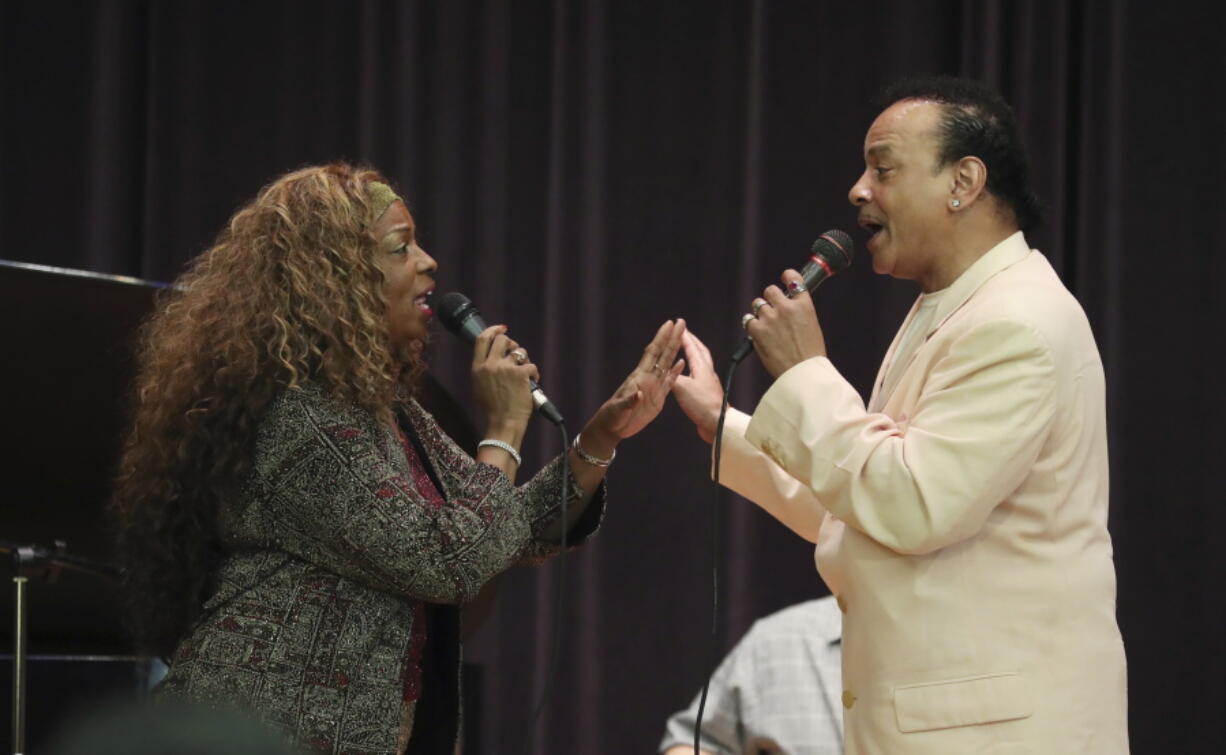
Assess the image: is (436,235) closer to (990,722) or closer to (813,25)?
(813,25)

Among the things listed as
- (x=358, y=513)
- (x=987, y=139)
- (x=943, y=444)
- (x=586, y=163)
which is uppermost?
(x=586, y=163)

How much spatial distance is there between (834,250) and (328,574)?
0.93 m

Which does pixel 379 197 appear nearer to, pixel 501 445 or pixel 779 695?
pixel 501 445

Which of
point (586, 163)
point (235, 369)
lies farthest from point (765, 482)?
point (586, 163)

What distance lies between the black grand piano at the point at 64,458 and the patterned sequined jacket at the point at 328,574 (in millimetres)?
849

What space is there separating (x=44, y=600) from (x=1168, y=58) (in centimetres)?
326

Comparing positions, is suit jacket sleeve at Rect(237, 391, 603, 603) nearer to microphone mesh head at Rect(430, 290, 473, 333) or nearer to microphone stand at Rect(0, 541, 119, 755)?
microphone mesh head at Rect(430, 290, 473, 333)

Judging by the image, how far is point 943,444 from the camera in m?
1.99

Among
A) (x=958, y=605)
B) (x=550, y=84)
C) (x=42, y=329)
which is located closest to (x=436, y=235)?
(x=550, y=84)

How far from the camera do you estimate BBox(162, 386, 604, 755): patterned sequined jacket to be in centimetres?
210

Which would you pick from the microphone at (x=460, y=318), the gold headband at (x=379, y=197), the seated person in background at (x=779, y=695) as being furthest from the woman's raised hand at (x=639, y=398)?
the seated person in background at (x=779, y=695)

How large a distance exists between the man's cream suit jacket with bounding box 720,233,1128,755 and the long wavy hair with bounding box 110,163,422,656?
65 cm

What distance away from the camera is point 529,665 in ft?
Answer: 14.1

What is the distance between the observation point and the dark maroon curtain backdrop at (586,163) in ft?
13.9
